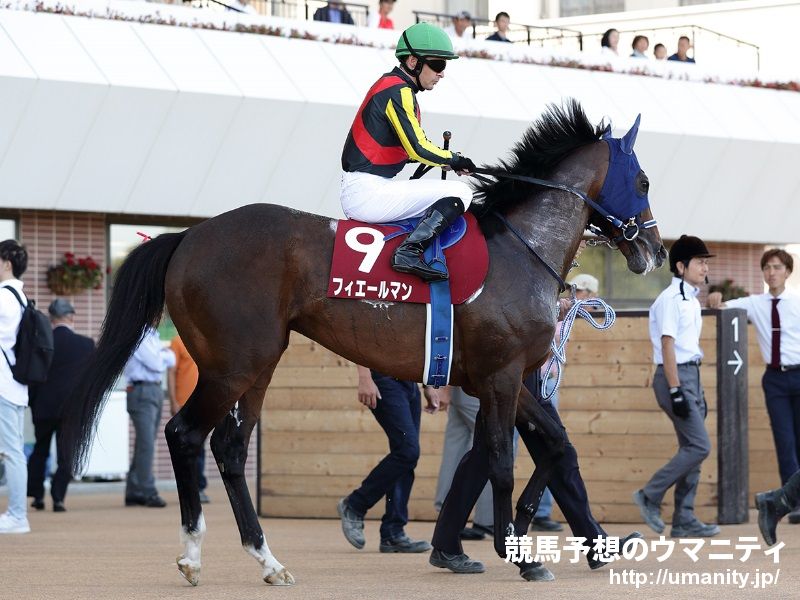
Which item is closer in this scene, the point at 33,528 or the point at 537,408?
the point at 537,408

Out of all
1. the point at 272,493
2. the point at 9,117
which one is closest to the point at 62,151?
the point at 9,117

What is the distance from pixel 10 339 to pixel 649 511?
183 inches

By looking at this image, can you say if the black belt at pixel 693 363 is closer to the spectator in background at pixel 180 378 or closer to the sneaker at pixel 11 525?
the sneaker at pixel 11 525

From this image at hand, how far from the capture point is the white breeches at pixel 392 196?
24.9 feet

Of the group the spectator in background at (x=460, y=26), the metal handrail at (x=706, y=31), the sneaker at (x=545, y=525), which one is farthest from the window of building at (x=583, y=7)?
the sneaker at (x=545, y=525)

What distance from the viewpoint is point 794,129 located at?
23.7m

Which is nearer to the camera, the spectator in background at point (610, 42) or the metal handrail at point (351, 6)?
the metal handrail at point (351, 6)

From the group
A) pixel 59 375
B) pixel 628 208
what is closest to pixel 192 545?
pixel 628 208

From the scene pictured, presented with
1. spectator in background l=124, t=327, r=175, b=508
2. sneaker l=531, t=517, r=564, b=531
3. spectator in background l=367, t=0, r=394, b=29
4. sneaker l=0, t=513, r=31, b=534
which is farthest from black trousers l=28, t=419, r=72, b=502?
spectator in background l=367, t=0, r=394, b=29

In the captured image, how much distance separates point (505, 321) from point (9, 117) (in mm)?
10480

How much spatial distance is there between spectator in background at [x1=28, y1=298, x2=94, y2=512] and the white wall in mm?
3744

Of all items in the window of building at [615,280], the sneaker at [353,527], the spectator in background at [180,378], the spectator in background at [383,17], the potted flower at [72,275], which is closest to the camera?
the sneaker at [353,527]

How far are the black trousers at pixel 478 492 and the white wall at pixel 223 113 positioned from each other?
992 cm

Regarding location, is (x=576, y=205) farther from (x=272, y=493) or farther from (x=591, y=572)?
(x=272, y=493)
